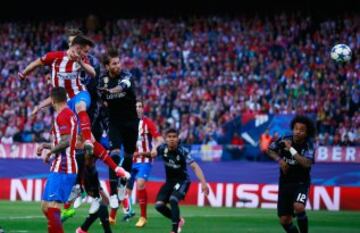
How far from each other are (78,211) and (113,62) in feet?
22.9

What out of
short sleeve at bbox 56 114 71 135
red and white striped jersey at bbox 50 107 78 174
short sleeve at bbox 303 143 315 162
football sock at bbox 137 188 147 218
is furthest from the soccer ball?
short sleeve at bbox 56 114 71 135

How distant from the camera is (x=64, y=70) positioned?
52.3 ft

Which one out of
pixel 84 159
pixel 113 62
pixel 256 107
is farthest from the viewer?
pixel 256 107

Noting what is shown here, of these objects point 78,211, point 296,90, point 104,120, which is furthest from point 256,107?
point 104,120

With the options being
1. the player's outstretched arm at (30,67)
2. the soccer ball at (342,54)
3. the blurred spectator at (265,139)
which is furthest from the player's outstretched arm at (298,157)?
the blurred spectator at (265,139)

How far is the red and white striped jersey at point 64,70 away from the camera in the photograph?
52.1ft

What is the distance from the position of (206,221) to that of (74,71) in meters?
5.65

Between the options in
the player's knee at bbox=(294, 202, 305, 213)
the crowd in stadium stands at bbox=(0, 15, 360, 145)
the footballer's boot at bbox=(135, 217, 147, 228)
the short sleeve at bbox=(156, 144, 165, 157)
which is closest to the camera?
the player's knee at bbox=(294, 202, 305, 213)

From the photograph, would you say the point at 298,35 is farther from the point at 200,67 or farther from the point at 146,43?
the point at 146,43

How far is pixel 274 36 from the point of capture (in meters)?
40.9

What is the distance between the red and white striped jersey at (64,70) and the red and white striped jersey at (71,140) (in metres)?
2.93

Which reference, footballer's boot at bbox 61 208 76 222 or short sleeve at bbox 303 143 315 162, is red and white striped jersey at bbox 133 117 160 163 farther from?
short sleeve at bbox 303 143 315 162

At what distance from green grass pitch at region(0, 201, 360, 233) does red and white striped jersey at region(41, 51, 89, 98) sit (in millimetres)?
2587

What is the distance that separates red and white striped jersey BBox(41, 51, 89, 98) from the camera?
15875 mm
